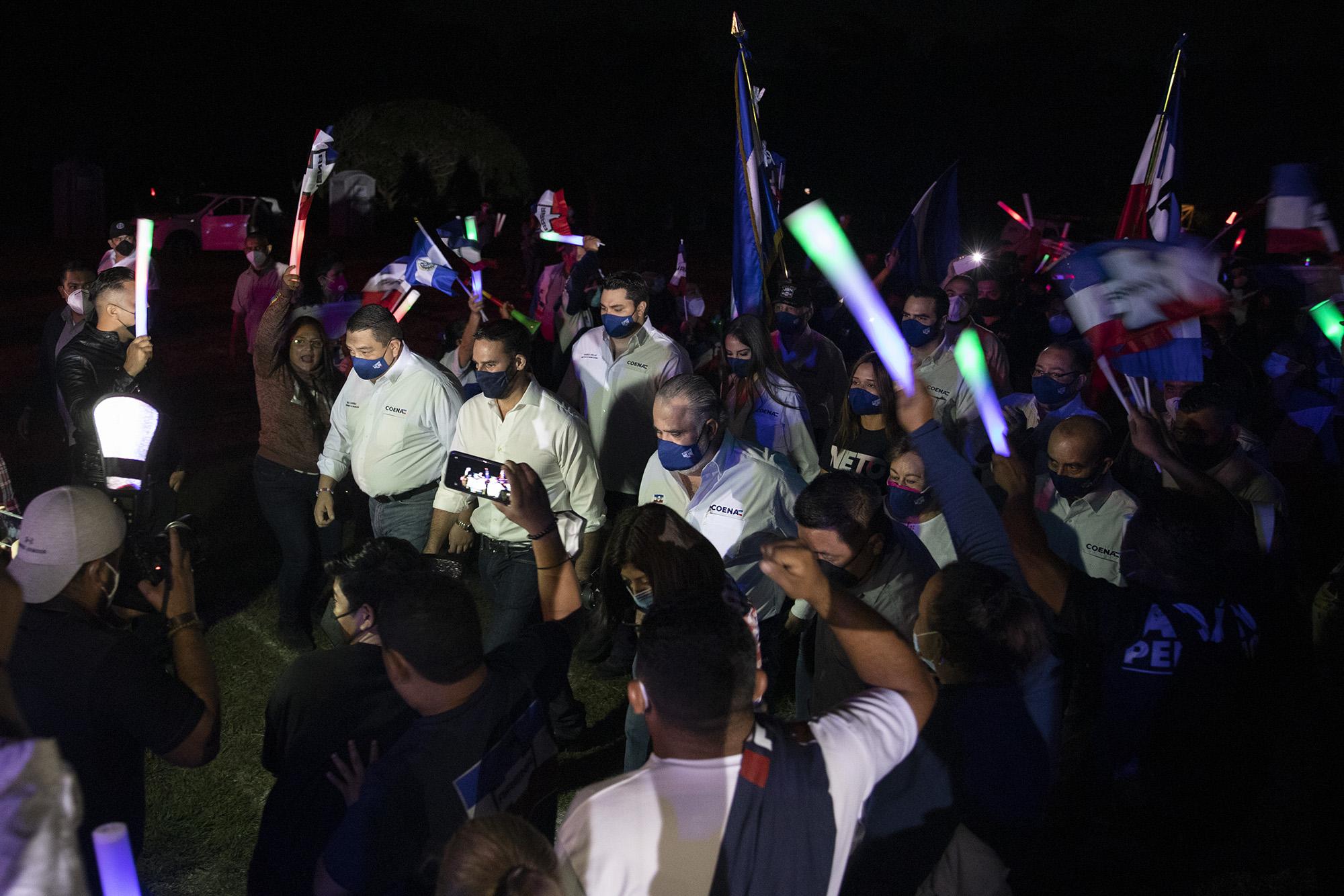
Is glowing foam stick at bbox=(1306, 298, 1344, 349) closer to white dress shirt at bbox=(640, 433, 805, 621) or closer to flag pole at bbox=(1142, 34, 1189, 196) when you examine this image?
flag pole at bbox=(1142, 34, 1189, 196)

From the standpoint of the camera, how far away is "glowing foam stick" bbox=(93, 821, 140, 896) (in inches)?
62.2

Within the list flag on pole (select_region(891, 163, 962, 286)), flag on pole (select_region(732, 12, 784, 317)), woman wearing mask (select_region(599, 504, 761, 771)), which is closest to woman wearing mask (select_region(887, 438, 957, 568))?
woman wearing mask (select_region(599, 504, 761, 771))

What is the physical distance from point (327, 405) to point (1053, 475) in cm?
384

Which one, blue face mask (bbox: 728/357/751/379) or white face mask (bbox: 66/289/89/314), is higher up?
white face mask (bbox: 66/289/89/314)

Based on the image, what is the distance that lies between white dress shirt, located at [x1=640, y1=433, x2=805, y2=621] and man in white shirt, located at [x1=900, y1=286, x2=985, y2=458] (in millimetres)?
2173

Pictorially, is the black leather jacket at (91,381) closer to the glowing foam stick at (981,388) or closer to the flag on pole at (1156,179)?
the glowing foam stick at (981,388)

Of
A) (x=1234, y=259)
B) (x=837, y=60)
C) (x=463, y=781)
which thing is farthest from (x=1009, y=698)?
(x=837, y=60)

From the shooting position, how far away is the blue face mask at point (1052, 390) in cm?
559

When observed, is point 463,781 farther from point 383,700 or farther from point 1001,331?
point 1001,331

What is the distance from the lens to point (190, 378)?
14.7 meters

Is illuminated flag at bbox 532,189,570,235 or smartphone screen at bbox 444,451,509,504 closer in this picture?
smartphone screen at bbox 444,451,509,504

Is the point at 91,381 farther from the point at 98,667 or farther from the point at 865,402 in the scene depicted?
the point at 865,402

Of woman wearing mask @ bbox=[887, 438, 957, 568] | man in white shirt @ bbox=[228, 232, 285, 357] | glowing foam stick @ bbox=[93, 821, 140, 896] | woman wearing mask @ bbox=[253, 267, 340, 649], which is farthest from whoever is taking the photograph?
man in white shirt @ bbox=[228, 232, 285, 357]

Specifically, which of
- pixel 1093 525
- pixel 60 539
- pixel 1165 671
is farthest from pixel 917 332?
pixel 60 539
